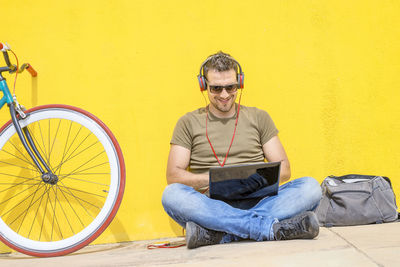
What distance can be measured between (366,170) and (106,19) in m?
1.86

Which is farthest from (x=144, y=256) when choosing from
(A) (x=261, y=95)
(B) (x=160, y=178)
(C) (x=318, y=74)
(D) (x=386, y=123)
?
(D) (x=386, y=123)

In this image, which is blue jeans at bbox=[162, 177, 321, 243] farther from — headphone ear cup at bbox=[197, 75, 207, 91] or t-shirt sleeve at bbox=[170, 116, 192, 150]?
headphone ear cup at bbox=[197, 75, 207, 91]

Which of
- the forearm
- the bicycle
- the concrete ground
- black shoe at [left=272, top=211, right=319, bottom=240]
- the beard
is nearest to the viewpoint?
the concrete ground

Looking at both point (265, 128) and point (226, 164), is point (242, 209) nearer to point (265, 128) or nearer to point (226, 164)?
point (226, 164)

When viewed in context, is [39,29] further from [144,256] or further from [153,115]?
[144,256]

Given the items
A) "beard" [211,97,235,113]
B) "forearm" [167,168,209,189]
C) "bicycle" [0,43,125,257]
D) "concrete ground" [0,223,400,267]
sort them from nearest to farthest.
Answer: "concrete ground" [0,223,400,267], "forearm" [167,168,209,189], "beard" [211,97,235,113], "bicycle" [0,43,125,257]

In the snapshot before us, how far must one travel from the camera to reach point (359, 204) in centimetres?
219

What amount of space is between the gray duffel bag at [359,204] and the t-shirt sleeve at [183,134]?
2.79 feet

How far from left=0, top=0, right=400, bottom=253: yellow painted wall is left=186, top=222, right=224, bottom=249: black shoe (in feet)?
1.86

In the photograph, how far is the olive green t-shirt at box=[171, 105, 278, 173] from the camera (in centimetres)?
214

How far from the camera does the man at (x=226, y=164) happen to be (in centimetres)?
180

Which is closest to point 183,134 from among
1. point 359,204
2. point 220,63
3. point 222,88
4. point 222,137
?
point 222,137

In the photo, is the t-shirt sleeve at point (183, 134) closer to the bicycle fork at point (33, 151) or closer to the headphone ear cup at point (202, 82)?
the headphone ear cup at point (202, 82)

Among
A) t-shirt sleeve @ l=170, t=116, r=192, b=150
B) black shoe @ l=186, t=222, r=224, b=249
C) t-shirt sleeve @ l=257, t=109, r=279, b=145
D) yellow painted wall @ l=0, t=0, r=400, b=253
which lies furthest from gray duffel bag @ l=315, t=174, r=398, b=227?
t-shirt sleeve @ l=170, t=116, r=192, b=150
